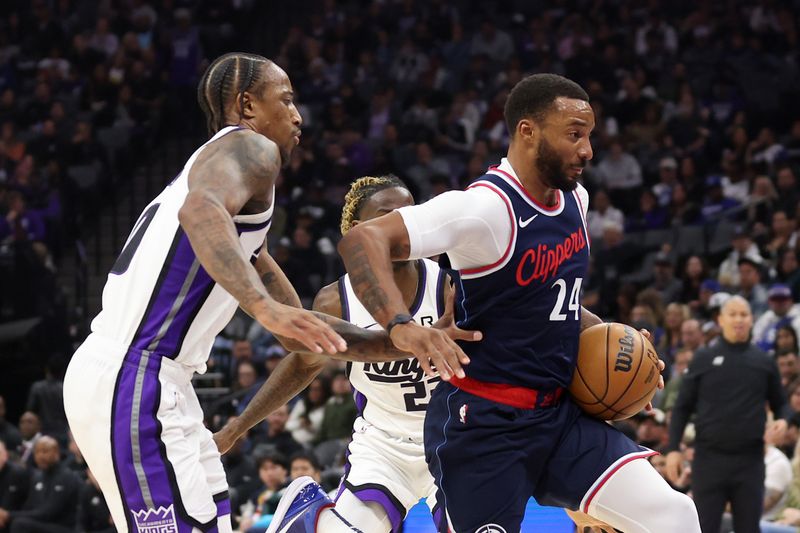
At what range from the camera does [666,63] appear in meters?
17.7

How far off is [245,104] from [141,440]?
1244 millimetres

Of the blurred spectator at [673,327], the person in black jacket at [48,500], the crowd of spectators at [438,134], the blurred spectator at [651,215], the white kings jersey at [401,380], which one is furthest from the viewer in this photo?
the blurred spectator at [651,215]

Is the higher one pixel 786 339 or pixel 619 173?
pixel 619 173

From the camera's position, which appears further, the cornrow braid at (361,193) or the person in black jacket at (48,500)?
the person in black jacket at (48,500)

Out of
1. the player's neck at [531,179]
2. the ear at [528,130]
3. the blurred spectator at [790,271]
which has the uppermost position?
the ear at [528,130]

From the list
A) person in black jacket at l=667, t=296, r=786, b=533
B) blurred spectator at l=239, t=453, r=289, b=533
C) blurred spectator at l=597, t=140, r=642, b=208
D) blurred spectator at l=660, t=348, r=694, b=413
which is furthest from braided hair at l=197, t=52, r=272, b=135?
blurred spectator at l=597, t=140, r=642, b=208

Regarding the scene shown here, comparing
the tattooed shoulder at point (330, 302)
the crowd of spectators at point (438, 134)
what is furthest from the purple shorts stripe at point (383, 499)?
the crowd of spectators at point (438, 134)

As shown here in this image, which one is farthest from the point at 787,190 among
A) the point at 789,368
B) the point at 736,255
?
the point at 789,368

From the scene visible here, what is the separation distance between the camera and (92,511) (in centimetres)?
1170

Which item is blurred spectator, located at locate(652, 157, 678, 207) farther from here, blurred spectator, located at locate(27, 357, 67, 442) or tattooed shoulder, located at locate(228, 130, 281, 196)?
tattooed shoulder, located at locate(228, 130, 281, 196)

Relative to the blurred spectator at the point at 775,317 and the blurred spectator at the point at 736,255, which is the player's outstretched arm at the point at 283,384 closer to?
the blurred spectator at the point at 775,317

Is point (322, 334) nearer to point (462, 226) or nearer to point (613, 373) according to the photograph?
point (462, 226)

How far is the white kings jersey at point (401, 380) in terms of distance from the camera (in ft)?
18.5

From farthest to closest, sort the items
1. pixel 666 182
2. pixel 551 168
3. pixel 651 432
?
pixel 666 182
pixel 651 432
pixel 551 168
